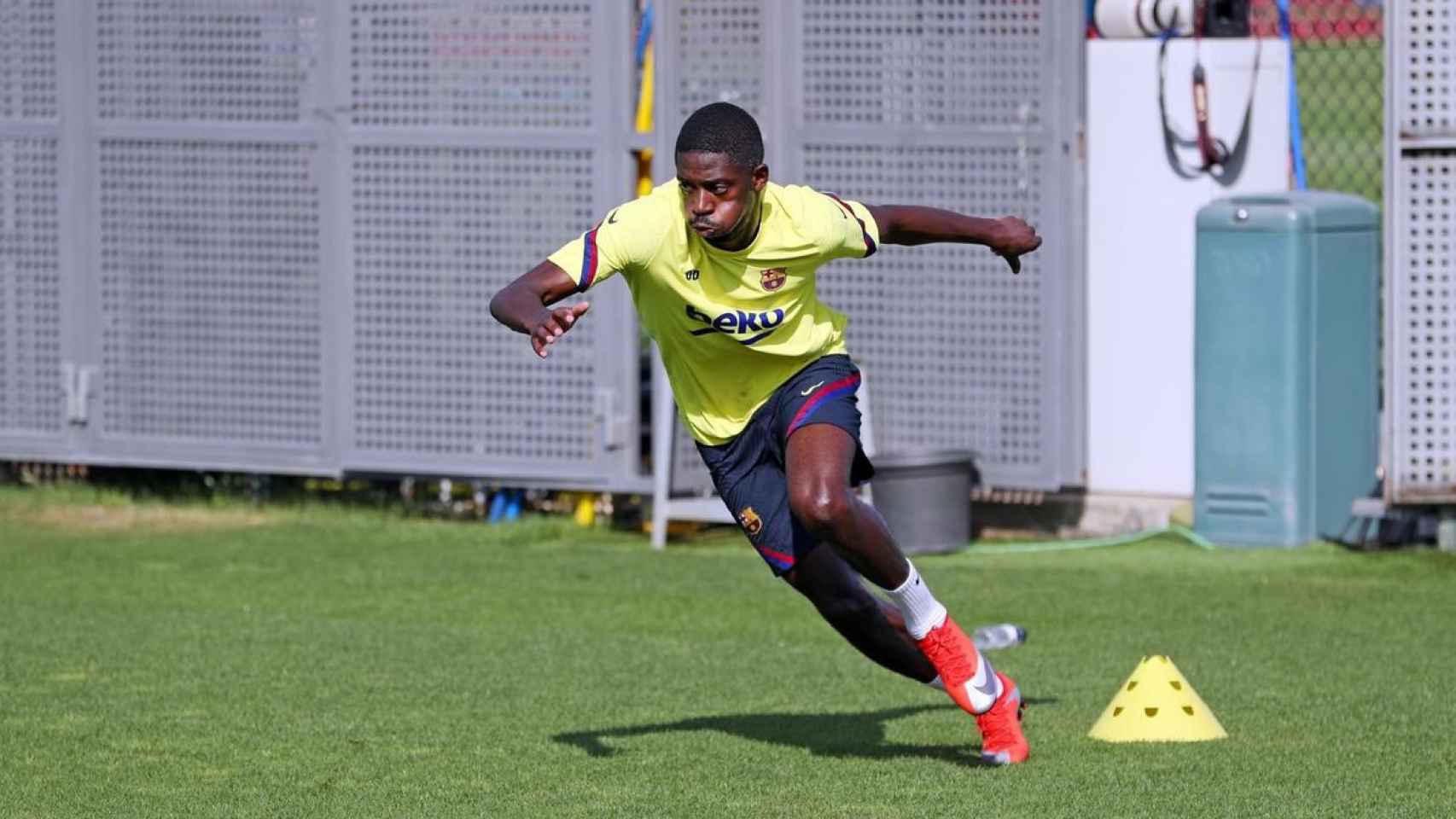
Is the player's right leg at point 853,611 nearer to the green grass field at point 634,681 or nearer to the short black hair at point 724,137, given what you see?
the green grass field at point 634,681

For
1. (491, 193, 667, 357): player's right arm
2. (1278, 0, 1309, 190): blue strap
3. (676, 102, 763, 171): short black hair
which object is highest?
(1278, 0, 1309, 190): blue strap

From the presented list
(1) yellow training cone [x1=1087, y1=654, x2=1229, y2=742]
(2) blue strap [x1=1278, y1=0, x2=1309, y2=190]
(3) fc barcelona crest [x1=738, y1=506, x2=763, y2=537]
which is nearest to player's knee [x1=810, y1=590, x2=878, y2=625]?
(3) fc barcelona crest [x1=738, y1=506, x2=763, y2=537]

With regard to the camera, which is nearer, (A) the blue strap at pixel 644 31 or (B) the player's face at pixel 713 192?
(B) the player's face at pixel 713 192

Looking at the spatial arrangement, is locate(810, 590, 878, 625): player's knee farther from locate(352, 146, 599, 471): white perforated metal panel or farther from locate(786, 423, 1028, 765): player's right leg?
locate(352, 146, 599, 471): white perforated metal panel

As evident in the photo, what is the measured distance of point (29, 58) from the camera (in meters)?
13.5

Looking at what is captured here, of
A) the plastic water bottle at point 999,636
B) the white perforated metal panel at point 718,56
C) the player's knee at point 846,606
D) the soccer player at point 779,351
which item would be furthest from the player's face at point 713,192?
the white perforated metal panel at point 718,56

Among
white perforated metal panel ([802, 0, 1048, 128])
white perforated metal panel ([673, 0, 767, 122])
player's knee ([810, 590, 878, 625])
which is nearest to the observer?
player's knee ([810, 590, 878, 625])

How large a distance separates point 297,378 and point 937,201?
3.70 meters

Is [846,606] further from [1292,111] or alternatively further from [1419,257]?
[1292,111]

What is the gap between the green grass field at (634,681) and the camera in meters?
6.64

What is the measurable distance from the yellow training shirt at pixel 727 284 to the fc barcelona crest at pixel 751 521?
0.22 meters

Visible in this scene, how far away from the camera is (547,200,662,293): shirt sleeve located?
6.59 m

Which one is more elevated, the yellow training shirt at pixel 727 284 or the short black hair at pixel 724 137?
the short black hair at pixel 724 137

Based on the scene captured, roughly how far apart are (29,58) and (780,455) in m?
7.97
